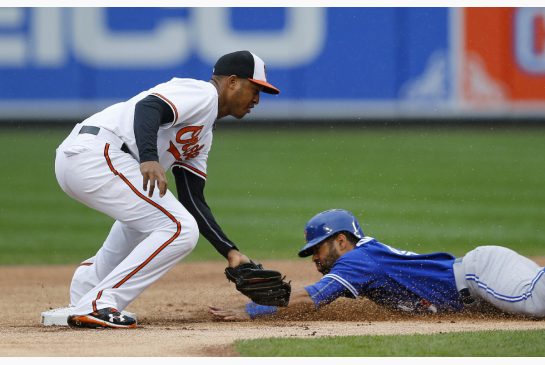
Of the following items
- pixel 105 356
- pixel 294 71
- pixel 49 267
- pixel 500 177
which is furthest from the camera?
pixel 294 71

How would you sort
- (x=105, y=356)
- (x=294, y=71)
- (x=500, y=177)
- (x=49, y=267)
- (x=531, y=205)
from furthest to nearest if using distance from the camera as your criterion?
(x=294, y=71)
(x=500, y=177)
(x=531, y=205)
(x=49, y=267)
(x=105, y=356)

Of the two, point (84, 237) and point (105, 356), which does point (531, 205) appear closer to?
point (84, 237)

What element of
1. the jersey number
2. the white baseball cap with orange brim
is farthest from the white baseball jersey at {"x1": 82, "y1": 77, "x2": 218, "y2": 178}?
the white baseball cap with orange brim

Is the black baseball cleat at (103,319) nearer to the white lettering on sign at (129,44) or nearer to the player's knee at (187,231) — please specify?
the player's knee at (187,231)

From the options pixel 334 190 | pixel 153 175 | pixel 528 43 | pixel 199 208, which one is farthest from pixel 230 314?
pixel 528 43

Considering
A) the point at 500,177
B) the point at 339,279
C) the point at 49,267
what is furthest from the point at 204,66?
the point at 339,279

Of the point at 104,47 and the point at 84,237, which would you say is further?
the point at 104,47

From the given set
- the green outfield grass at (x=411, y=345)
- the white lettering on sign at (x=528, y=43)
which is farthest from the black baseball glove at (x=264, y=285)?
the white lettering on sign at (x=528, y=43)

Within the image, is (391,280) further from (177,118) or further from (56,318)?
(56,318)
